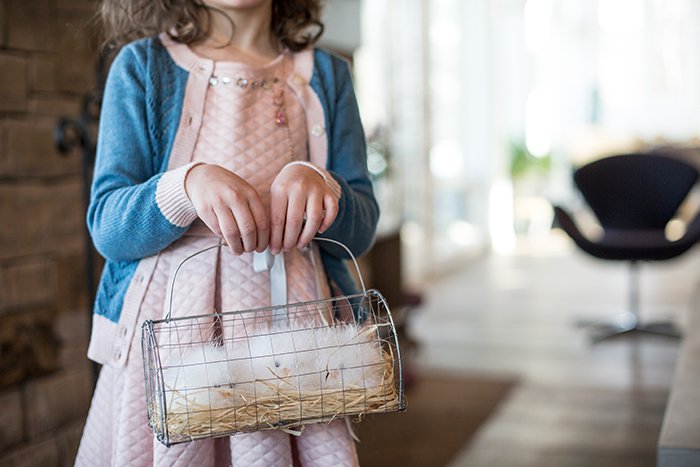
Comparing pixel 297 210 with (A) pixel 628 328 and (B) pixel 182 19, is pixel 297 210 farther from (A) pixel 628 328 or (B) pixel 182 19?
(A) pixel 628 328

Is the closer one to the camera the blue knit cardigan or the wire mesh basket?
the wire mesh basket

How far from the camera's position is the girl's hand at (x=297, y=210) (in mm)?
887

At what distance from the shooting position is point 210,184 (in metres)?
0.88

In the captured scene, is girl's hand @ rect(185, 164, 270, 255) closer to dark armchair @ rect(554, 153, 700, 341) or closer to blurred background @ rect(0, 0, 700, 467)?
blurred background @ rect(0, 0, 700, 467)

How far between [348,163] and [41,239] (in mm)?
1423

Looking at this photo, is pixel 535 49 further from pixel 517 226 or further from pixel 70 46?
pixel 70 46

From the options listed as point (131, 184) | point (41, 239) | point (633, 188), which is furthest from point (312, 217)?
point (633, 188)

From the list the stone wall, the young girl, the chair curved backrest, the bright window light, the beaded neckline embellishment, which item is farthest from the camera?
the bright window light

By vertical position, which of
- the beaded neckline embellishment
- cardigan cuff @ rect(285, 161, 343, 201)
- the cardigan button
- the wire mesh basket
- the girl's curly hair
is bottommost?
the wire mesh basket

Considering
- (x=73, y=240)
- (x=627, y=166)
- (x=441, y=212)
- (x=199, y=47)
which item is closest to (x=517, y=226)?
(x=441, y=212)

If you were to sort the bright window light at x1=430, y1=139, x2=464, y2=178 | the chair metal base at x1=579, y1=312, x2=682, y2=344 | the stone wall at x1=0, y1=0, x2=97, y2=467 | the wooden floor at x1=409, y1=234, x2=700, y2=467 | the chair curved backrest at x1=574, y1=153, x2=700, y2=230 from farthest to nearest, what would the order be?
the bright window light at x1=430, y1=139, x2=464, y2=178, the chair curved backrest at x1=574, y1=153, x2=700, y2=230, the chair metal base at x1=579, y1=312, x2=682, y2=344, the wooden floor at x1=409, y1=234, x2=700, y2=467, the stone wall at x1=0, y1=0, x2=97, y2=467

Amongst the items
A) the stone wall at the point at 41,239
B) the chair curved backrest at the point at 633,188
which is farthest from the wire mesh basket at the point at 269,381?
the chair curved backrest at the point at 633,188

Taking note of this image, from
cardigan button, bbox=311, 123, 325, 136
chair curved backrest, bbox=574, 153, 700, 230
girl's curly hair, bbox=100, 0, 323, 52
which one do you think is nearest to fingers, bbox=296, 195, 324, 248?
cardigan button, bbox=311, 123, 325, 136

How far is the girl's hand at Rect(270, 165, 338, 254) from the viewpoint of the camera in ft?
2.91
